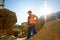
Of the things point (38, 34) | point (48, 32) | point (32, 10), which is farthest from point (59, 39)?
point (32, 10)

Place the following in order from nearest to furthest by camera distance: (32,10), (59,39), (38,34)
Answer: (59,39) < (38,34) < (32,10)

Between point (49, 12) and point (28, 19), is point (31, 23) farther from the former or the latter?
point (49, 12)

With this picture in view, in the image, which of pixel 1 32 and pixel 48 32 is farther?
pixel 1 32

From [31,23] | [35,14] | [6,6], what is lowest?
[31,23]

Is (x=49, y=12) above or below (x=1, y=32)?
above

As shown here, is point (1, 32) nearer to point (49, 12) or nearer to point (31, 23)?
point (31, 23)

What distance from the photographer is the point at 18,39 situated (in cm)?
309

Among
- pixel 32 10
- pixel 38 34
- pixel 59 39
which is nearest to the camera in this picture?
pixel 59 39

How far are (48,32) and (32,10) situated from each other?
2.13ft

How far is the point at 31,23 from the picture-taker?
3.11 meters

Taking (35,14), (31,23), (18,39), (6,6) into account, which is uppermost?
(6,6)

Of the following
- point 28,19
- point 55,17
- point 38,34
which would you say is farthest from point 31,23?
point 55,17

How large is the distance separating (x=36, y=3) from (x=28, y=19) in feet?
1.36

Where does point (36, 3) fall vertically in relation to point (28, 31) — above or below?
above
